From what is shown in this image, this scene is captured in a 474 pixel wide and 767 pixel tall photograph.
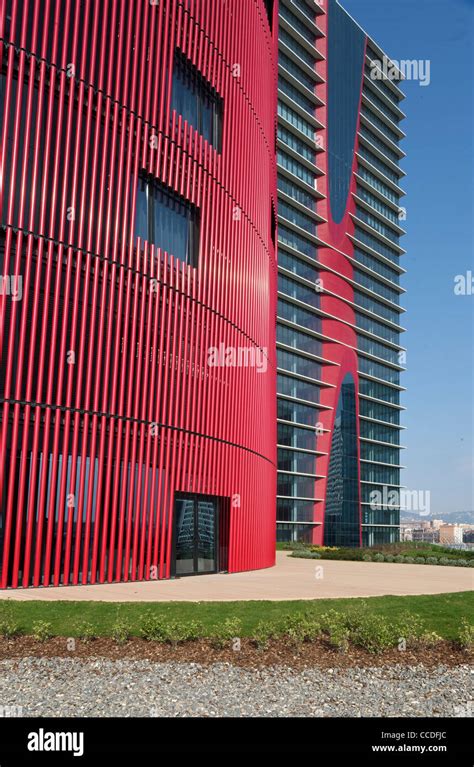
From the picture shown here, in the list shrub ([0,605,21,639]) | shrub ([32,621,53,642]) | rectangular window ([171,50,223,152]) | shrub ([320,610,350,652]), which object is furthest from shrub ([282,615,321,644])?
rectangular window ([171,50,223,152])

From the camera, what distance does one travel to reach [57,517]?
18.3 meters

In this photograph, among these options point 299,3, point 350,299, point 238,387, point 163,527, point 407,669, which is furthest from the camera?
point 350,299

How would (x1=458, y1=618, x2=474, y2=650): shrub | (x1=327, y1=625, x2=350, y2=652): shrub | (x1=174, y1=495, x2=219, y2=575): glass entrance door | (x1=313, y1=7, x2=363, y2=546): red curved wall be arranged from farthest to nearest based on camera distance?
1. (x1=313, y1=7, x2=363, y2=546): red curved wall
2. (x1=174, y1=495, x2=219, y2=575): glass entrance door
3. (x1=458, y1=618, x2=474, y2=650): shrub
4. (x1=327, y1=625, x2=350, y2=652): shrub

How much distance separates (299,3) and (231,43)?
65453 millimetres

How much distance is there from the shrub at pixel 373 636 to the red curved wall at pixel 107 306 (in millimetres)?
9181

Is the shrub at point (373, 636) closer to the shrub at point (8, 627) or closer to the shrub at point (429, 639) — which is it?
the shrub at point (429, 639)

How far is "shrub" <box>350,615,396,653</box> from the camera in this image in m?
11.0

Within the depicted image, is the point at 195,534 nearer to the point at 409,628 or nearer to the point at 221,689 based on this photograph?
the point at 409,628

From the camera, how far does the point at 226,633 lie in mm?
11141

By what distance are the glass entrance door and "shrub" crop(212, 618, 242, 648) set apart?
11.3 m

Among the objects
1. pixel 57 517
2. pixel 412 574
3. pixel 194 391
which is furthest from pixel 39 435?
pixel 412 574

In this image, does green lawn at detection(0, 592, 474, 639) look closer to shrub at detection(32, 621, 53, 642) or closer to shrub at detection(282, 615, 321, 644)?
shrub at detection(32, 621, 53, 642)

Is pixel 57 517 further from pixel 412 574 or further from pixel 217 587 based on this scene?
pixel 412 574

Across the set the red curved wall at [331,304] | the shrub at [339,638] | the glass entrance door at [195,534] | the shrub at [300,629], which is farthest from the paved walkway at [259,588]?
the red curved wall at [331,304]
